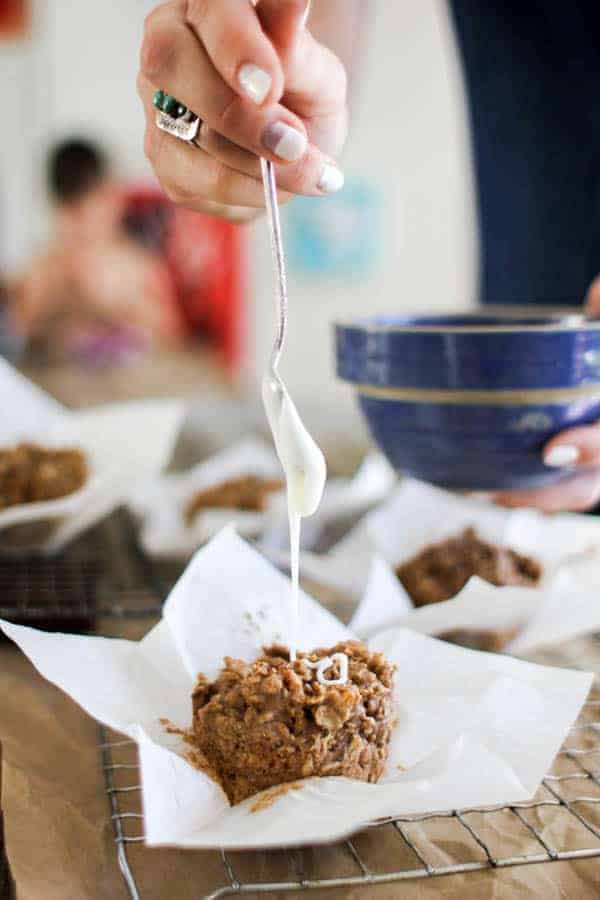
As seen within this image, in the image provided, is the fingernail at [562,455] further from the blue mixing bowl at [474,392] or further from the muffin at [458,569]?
the muffin at [458,569]

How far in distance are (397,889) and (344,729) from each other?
5.9 inches

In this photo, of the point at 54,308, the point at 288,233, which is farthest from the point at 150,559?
the point at 288,233

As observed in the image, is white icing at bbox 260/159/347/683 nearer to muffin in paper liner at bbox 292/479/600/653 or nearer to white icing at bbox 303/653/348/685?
white icing at bbox 303/653/348/685

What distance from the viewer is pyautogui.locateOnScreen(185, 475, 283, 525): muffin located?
154 centimetres

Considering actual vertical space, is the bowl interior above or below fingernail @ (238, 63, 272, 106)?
below

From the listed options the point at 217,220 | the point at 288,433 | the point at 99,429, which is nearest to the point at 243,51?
the point at 288,433

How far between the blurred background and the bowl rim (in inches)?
136

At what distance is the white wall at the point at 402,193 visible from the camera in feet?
17.0

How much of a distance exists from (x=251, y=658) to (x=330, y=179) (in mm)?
474

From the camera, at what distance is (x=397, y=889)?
2.39 feet

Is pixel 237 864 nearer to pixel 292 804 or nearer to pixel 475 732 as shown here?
pixel 292 804

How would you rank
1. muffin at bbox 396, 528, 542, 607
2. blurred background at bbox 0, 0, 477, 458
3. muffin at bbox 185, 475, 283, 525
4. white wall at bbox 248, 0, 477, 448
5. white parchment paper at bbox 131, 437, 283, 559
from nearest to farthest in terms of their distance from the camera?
1. muffin at bbox 396, 528, 542, 607
2. white parchment paper at bbox 131, 437, 283, 559
3. muffin at bbox 185, 475, 283, 525
4. blurred background at bbox 0, 0, 477, 458
5. white wall at bbox 248, 0, 477, 448

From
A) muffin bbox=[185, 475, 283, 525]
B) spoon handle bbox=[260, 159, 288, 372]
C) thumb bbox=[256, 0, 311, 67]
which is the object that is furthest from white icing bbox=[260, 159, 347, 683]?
muffin bbox=[185, 475, 283, 525]

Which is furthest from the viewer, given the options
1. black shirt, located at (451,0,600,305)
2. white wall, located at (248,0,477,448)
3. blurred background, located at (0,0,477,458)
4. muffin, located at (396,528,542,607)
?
white wall, located at (248,0,477,448)
